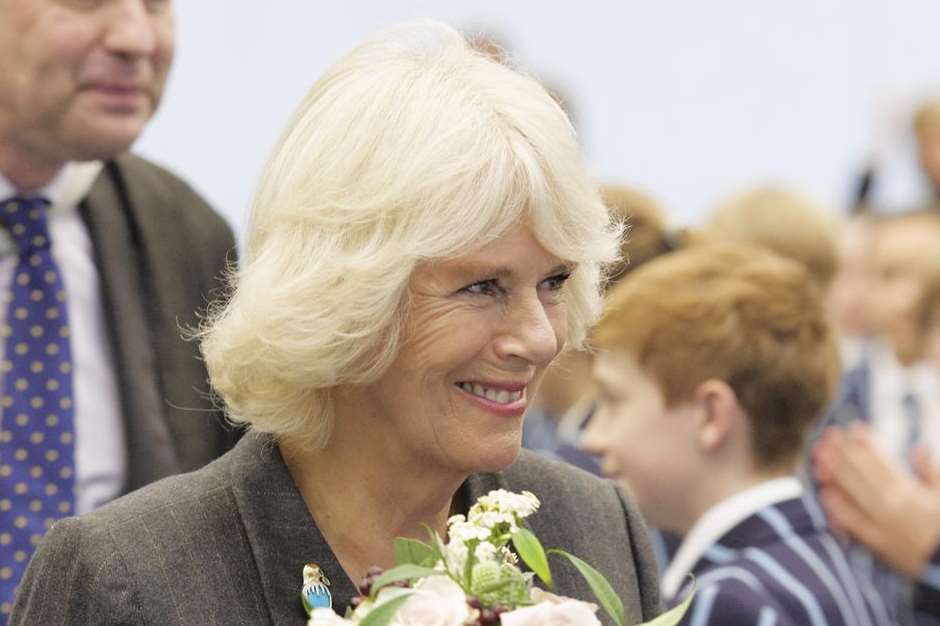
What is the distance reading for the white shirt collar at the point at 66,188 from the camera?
140 inches

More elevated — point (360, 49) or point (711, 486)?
point (360, 49)

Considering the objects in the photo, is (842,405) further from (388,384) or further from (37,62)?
(388,384)

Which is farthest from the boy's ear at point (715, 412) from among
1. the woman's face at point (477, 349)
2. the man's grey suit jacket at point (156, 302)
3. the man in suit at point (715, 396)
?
the woman's face at point (477, 349)

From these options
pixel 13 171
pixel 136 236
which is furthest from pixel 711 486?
pixel 13 171

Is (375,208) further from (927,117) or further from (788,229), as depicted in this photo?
(927,117)

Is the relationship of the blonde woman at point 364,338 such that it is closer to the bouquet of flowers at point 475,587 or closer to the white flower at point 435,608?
the bouquet of flowers at point 475,587

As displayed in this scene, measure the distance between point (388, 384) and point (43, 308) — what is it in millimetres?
1181

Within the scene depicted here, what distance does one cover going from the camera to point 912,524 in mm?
4766

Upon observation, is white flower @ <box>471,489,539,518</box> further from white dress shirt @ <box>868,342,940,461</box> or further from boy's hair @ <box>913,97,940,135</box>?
boy's hair @ <box>913,97,940,135</box>

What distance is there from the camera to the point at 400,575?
2148 mm

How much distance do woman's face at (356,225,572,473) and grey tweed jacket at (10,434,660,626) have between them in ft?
0.69

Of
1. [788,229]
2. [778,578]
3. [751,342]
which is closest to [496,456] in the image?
[778,578]

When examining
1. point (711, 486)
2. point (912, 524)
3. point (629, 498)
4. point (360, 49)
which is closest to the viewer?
point (360, 49)

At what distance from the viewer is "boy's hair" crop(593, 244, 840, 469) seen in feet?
12.8
